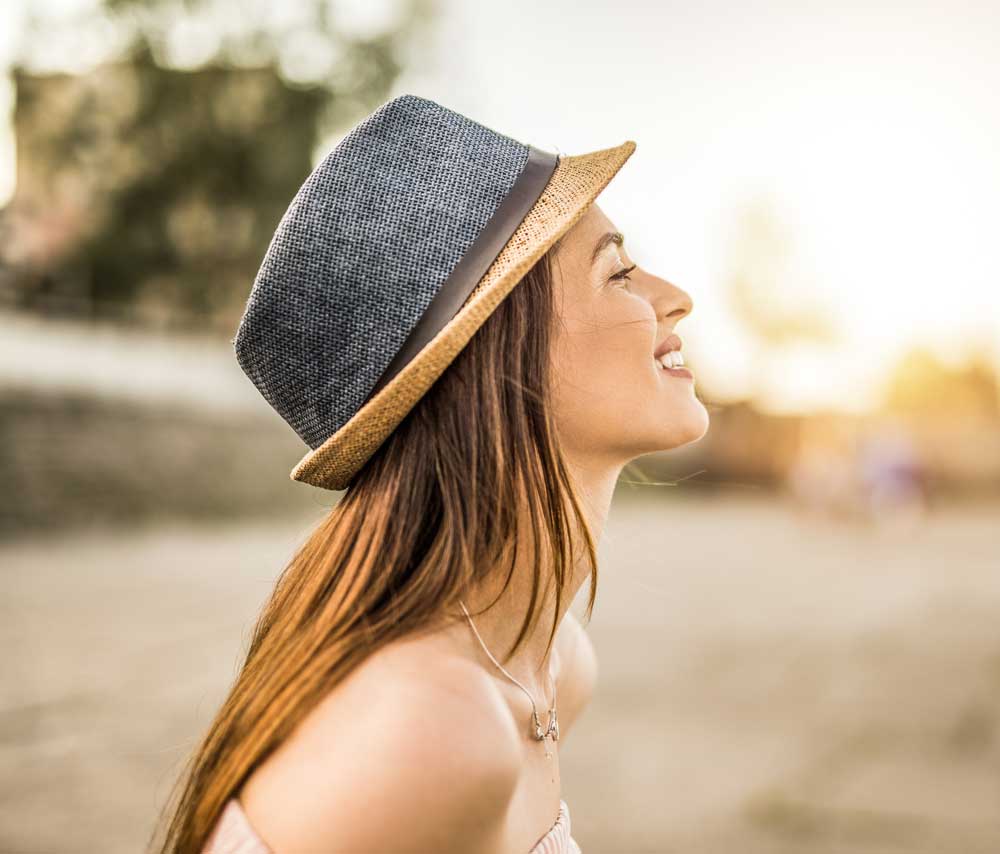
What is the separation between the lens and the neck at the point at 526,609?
1284mm

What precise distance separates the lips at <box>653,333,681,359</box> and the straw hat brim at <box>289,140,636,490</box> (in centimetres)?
27

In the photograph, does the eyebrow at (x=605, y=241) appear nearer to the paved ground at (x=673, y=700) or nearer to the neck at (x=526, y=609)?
the neck at (x=526, y=609)

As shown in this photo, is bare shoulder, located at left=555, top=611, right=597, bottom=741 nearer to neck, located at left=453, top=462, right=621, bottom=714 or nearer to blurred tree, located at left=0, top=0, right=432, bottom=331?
neck, located at left=453, top=462, right=621, bottom=714

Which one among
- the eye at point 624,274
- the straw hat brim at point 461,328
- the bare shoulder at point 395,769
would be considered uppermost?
the eye at point 624,274

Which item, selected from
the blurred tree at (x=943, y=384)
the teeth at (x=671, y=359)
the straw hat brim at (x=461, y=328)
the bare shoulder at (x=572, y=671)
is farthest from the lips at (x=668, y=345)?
the blurred tree at (x=943, y=384)

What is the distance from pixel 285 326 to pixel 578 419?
1.30ft

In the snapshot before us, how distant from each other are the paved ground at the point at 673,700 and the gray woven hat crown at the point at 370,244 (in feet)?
3.23

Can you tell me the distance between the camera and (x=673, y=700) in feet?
20.2

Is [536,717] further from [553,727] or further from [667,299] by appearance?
[667,299]

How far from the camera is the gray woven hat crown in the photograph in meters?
1.24

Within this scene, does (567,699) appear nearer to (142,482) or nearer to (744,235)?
(142,482)

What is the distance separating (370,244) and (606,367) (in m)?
0.36

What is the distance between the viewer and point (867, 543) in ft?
54.5

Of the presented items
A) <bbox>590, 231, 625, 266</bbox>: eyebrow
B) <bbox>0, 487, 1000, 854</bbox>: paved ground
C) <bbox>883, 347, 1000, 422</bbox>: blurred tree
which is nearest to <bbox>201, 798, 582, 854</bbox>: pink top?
<bbox>590, 231, 625, 266</bbox>: eyebrow
